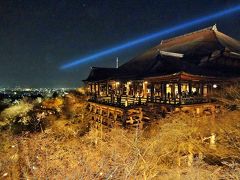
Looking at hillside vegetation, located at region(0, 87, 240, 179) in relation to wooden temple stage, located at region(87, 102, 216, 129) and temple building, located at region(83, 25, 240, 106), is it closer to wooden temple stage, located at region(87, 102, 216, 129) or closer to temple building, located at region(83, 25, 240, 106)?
wooden temple stage, located at region(87, 102, 216, 129)

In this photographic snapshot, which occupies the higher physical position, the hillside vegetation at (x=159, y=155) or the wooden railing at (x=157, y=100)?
the wooden railing at (x=157, y=100)

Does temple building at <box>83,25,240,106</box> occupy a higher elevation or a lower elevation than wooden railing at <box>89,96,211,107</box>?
higher

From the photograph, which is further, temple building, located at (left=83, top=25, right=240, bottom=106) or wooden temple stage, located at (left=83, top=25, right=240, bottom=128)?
temple building, located at (left=83, top=25, right=240, bottom=106)

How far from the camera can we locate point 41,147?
51.4 ft

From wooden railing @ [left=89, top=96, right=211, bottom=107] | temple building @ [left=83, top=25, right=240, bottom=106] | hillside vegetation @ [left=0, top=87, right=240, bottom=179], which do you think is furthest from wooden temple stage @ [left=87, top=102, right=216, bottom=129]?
hillside vegetation @ [left=0, top=87, right=240, bottom=179]

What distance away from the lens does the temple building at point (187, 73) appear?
1998 centimetres

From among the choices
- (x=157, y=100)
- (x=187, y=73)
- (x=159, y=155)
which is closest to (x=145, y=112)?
(x=157, y=100)

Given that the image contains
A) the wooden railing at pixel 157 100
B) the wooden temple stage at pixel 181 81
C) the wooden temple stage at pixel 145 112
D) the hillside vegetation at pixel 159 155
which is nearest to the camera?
the hillside vegetation at pixel 159 155

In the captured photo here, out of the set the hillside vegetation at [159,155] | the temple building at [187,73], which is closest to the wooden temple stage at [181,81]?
the temple building at [187,73]

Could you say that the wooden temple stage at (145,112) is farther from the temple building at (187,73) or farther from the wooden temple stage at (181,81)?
the temple building at (187,73)

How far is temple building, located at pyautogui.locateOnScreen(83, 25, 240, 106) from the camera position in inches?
787

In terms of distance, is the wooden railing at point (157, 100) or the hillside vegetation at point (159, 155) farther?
the wooden railing at point (157, 100)

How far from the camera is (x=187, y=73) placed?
60.4 ft

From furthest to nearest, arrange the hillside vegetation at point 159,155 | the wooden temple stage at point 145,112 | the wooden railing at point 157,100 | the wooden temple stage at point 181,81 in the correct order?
the wooden temple stage at point 145,112 → the wooden temple stage at point 181,81 → the wooden railing at point 157,100 → the hillside vegetation at point 159,155
